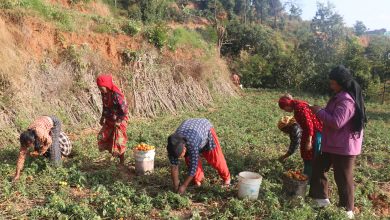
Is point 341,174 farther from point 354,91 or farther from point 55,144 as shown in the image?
point 55,144

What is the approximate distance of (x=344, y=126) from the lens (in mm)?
4570

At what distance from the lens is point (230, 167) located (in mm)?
6484

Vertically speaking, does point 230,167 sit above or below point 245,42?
below

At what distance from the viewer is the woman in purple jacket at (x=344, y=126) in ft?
14.6

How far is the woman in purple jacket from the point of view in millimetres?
4445

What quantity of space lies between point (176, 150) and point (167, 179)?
1.44m

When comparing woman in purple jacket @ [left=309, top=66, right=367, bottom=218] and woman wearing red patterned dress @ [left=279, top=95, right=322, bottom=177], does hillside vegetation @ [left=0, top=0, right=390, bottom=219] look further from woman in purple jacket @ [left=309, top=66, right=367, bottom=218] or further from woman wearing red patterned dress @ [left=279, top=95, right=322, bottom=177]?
woman wearing red patterned dress @ [left=279, top=95, right=322, bottom=177]

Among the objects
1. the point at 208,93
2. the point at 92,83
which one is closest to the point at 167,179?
the point at 92,83

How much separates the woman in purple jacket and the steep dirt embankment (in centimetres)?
622

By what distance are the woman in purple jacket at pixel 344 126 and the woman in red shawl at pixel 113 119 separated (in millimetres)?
3205

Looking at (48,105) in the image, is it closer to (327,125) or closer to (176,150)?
(176,150)

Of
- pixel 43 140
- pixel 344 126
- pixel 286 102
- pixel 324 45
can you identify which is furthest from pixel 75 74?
pixel 324 45

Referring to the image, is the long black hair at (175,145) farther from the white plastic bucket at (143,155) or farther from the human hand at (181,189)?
the white plastic bucket at (143,155)

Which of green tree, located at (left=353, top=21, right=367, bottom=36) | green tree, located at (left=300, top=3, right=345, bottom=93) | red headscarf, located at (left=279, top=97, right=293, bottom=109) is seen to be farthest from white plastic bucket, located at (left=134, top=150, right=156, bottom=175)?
green tree, located at (left=353, top=21, right=367, bottom=36)
